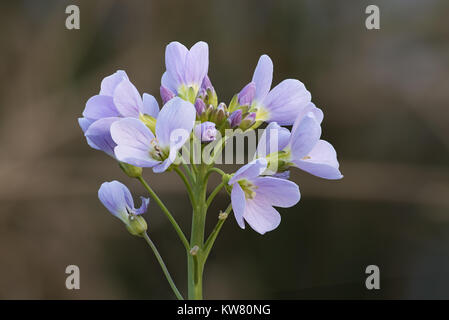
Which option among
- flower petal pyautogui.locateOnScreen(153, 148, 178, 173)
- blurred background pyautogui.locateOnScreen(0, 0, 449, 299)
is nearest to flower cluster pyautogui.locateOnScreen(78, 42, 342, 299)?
flower petal pyautogui.locateOnScreen(153, 148, 178, 173)

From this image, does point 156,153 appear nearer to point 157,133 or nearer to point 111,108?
point 157,133

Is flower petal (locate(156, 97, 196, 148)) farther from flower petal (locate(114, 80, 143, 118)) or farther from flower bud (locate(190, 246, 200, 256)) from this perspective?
flower bud (locate(190, 246, 200, 256))

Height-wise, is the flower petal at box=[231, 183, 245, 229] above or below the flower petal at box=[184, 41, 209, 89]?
below

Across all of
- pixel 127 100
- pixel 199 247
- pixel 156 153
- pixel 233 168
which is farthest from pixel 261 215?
pixel 233 168

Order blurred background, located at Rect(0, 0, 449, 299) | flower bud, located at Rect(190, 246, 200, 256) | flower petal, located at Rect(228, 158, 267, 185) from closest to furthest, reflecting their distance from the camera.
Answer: flower petal, located at Rect(228, 158, 267, 185), flower bud, located at Rect(190, 246, 200, 256), blurred background, located at Rect(0, 0, 449, 299)

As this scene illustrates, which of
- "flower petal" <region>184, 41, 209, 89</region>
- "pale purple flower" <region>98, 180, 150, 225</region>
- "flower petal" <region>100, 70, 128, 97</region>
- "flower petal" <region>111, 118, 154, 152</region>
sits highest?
"flower petal" <region>184, 41, 209, 89</region>

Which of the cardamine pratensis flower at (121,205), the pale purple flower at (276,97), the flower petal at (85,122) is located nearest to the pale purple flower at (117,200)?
the cardamine pratensis flower at (121,205)

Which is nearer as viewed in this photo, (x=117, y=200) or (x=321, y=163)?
(x=321, y=163)
